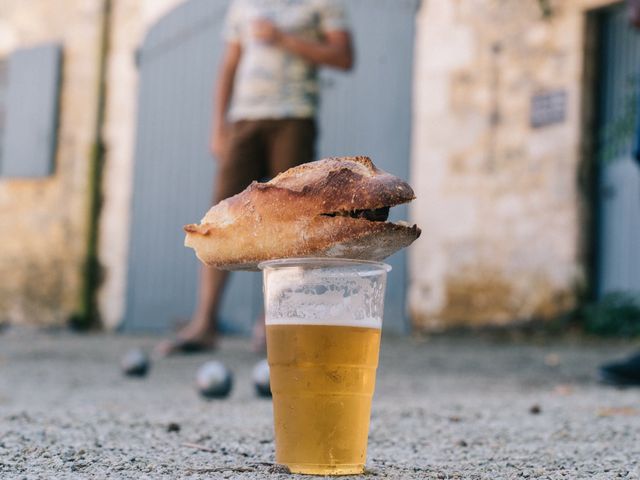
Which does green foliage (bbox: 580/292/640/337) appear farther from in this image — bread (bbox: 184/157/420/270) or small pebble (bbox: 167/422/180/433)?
bread (bbox: 184/157/420/270)

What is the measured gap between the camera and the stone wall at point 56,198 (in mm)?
9750

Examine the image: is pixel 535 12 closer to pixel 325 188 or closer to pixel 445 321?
pixel 445 321

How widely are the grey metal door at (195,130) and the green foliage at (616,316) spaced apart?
160cm

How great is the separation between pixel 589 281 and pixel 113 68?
512 cm

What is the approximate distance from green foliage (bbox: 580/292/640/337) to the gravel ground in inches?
44.7

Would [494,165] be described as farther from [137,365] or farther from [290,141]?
[137,365]

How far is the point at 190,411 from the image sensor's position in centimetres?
308

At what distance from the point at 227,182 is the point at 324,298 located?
3.09 metres

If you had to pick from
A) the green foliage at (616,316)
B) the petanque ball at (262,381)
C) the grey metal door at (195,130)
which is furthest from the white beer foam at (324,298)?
the grey metal door at (195,130)

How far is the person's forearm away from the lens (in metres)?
4.50

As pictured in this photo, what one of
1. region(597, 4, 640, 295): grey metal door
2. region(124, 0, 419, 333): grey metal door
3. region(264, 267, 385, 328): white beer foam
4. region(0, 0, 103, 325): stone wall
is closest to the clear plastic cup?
region(264, 267, 385, 328): white beer foam

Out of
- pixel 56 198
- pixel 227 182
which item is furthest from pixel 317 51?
pixel 56 198

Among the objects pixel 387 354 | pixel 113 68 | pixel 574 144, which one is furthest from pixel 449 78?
pixel 113 68

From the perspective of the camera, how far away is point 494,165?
7.43 metres
